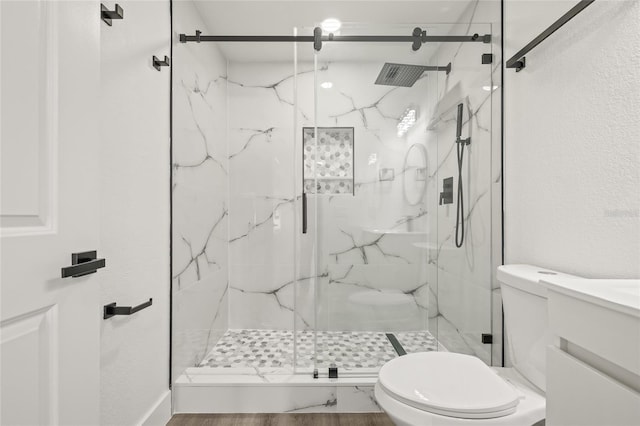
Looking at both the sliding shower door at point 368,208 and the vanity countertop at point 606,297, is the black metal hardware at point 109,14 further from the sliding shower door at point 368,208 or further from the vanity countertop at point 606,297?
the vanity countertop at point 606,297

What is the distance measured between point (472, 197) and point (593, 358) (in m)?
1.45

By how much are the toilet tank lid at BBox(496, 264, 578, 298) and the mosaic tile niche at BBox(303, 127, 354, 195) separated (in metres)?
0.91

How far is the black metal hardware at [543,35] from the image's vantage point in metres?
1.23

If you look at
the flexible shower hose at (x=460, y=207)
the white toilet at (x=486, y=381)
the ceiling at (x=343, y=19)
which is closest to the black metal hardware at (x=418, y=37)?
the ceiling at (x=343, y=19)

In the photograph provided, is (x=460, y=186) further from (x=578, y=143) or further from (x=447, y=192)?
(x=578, y=143)

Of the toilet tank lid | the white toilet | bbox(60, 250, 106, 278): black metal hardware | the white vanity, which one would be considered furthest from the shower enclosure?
the white vanity

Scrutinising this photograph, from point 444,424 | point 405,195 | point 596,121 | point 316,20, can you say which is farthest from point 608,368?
point 316,20

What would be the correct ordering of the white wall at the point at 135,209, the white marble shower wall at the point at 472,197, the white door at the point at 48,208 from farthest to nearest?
the white marble shower wall at the point at 472,197
the white wall at the point at 135,209
the white door at the point at 48,208

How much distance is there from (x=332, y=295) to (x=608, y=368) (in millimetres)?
1522

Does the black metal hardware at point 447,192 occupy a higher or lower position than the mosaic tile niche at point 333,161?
lower

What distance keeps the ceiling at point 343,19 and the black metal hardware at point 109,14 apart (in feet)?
2.88

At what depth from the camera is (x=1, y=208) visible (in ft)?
2.16

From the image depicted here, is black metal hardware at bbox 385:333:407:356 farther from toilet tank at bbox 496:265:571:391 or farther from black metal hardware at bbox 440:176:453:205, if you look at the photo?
black metal hardware at bbox 440:176:453:205

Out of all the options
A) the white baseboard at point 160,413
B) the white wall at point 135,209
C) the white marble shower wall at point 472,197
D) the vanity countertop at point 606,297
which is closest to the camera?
the vanity countertop at point 606,297
